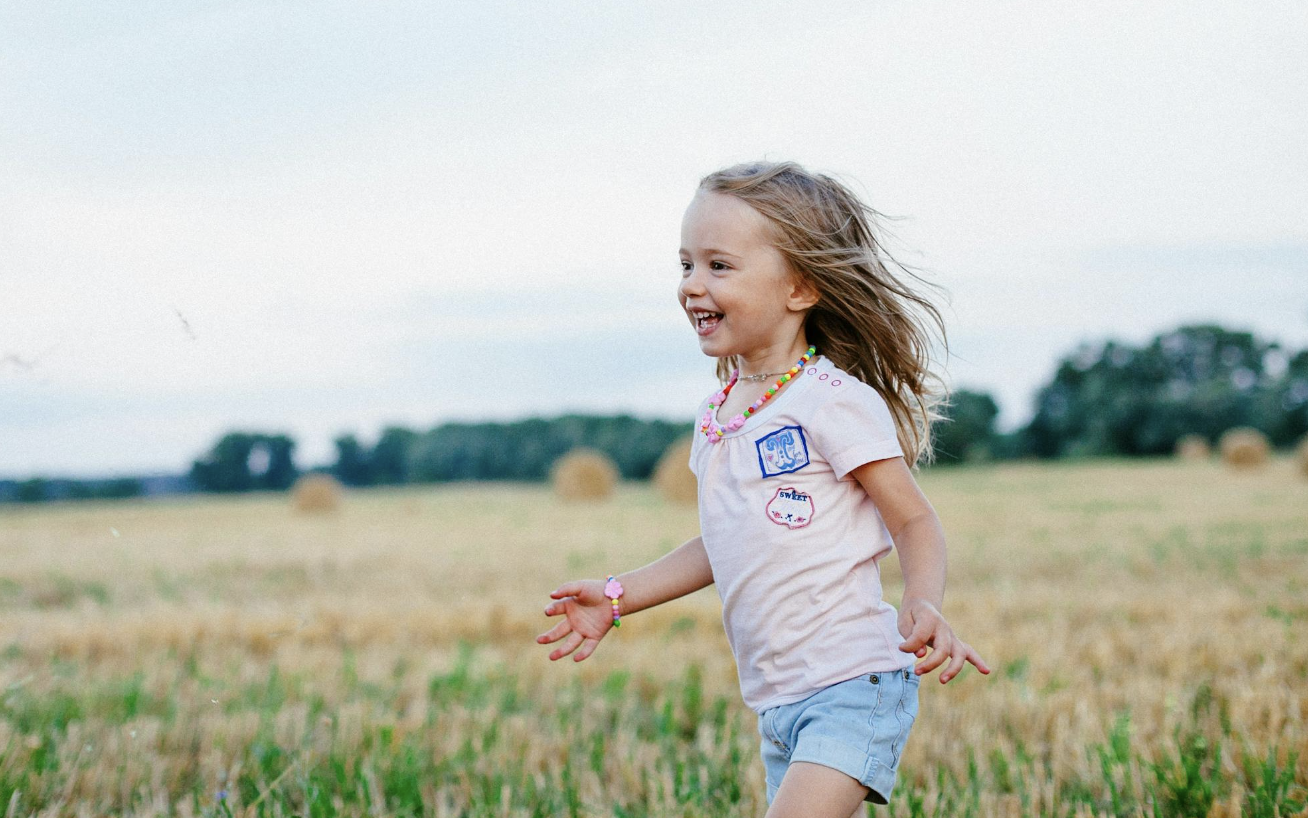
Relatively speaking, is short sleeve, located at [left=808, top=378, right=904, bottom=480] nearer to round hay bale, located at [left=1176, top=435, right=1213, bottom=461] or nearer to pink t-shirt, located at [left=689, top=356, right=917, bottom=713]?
pink t-shirt, located at [left=689, top=356, right=917, bottom=713]

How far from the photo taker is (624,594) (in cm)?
248

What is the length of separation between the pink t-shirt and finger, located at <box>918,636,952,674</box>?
0.19m

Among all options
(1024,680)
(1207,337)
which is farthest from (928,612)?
(1207,337)

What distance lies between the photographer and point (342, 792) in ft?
9.94

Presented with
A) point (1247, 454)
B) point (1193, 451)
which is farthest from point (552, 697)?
point (1193, 451)

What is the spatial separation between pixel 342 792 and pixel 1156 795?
216cm

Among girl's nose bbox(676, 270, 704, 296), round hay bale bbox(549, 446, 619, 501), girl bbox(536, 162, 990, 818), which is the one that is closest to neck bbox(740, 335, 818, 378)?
girl bbox(536, 162, 990, 818)

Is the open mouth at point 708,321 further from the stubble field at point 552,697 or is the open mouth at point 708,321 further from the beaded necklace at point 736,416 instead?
the stubble field at point 552,697

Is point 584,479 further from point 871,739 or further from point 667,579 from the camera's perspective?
point 871,739

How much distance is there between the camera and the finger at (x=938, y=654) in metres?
2.02

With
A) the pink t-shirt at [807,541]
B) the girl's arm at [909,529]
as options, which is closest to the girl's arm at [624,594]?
the pink t-shirt at [807,541]

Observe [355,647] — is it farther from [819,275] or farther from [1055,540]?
[1055,540]

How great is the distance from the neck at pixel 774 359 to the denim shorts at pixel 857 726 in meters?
0.69

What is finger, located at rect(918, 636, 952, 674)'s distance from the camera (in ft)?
6.63
